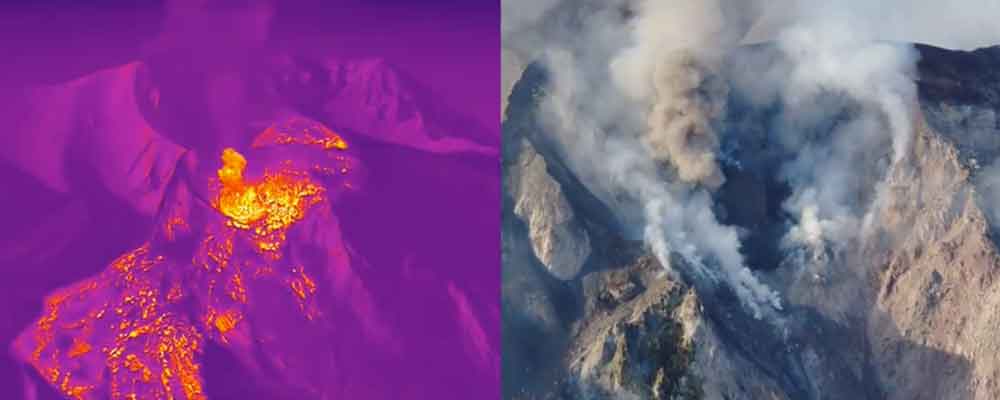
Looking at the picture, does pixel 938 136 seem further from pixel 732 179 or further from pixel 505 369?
pixel 505 369

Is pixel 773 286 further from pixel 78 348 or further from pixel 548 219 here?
pixel 78 348

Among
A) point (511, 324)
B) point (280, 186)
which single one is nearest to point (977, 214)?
point (511, 324)

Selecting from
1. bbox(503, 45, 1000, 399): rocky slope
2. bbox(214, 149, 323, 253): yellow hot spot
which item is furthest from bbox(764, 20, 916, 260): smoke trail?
bbox(214, 149, 323, 253): yellow hot spot

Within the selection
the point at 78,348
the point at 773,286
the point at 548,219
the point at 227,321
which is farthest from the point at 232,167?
the point at 773,286

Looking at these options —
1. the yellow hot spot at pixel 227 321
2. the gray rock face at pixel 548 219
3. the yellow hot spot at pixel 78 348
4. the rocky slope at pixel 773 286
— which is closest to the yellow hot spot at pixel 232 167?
the yellow hot spot at pixel 227 321

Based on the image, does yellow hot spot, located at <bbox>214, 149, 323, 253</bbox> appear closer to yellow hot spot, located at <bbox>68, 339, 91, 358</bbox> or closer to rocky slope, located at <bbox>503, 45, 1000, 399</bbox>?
yellow hot spot, located at <bbox>68, 339, 91, 358</bbox>
